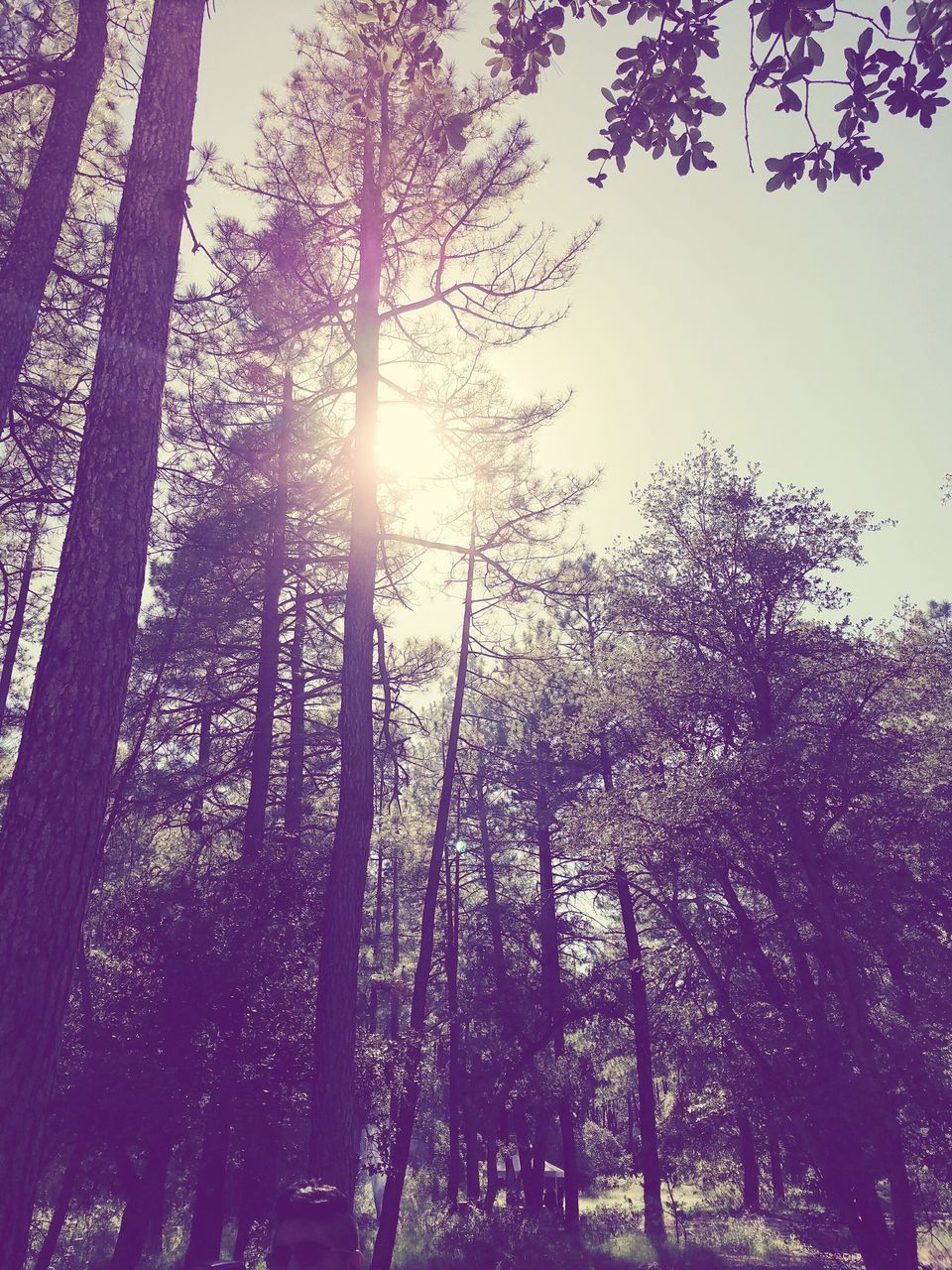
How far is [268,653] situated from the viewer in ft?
43.3

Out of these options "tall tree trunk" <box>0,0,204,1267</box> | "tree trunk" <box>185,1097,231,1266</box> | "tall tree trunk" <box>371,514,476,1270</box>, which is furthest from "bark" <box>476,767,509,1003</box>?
"tall tree trunk" <box>0,0,204,1267</box>

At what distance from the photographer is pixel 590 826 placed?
13.2m

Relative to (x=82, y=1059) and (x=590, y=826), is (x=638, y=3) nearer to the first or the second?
(x=82, y=1059)

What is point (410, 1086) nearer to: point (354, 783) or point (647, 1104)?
point (354, 783)

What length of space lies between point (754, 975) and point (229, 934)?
919 cm

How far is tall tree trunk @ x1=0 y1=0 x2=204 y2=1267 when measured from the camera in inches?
128

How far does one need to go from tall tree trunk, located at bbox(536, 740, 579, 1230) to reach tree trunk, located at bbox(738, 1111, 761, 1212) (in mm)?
4187

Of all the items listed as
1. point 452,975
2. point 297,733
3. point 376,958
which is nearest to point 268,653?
point 297,733

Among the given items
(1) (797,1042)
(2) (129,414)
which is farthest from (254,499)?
(1) (797,1042)

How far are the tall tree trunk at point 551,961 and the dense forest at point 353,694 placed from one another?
124cm

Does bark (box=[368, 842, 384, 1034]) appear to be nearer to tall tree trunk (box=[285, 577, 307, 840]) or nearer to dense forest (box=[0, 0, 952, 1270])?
dense forest (box=[0, 0, 952, 1270])

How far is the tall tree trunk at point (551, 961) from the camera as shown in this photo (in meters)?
18.4

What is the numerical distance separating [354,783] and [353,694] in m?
0.88

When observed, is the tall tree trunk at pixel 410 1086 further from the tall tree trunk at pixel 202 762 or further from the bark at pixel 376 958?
the tall tree trunk at pixel 202 762
